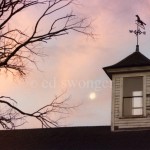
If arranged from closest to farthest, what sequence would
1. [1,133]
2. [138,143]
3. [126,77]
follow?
1. [138,143]
2. [126,77]
3. [1,133]

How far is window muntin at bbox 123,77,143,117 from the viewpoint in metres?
29.6

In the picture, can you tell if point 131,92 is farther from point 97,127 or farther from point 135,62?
point 97,127

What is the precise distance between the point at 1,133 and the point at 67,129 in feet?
13.9

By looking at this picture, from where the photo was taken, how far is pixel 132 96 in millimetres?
30078

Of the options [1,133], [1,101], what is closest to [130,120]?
[1,133]

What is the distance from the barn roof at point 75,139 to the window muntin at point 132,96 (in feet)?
3.42

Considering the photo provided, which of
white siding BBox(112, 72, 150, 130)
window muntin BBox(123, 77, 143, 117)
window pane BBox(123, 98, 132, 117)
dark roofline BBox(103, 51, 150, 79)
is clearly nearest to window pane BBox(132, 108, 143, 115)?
window muntin BBox(123, 77, 143, 117)

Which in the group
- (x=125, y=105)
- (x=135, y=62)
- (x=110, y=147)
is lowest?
(x=110, y=147)

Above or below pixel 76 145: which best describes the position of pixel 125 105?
above

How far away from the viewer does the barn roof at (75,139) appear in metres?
28.7

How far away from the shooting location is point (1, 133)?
115ft

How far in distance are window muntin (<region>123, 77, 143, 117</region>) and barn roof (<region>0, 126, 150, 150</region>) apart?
1.04 metres

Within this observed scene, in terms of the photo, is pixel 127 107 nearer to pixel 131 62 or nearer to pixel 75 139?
pixel 131 62

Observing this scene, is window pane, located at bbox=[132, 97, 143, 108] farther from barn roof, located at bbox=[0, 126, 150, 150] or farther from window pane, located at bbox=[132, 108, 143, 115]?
barn roof, located at bbox=[0, 126, 150, 150]
